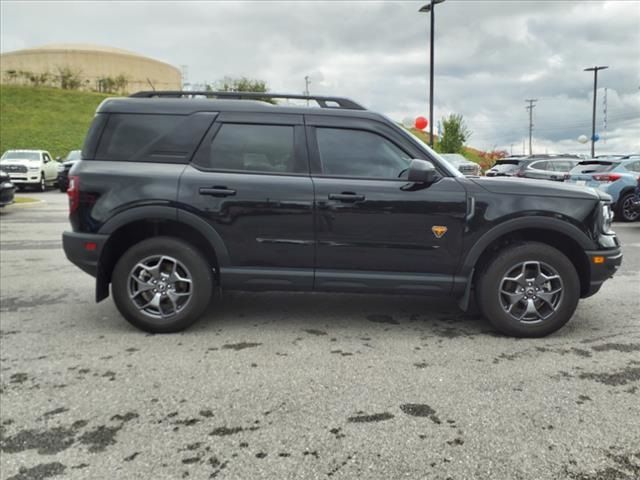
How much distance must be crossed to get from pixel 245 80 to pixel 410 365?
6175 cm

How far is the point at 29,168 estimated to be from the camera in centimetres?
2097

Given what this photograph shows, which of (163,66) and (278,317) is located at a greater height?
(163,66)

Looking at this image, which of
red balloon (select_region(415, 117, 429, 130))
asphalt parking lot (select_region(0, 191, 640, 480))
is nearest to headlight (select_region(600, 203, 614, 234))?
asphalt parking lot (select_region(0, 191, 640, 480))

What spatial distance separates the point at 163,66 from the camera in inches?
3824

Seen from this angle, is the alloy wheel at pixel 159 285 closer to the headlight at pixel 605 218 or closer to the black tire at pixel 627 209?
the headlight at pixel 605 218

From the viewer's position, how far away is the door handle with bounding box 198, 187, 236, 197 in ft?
13.2

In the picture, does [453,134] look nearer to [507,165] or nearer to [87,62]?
[507,165]

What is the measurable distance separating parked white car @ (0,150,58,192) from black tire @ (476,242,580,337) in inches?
837

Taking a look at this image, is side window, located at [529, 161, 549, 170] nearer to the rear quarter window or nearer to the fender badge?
the fender badge

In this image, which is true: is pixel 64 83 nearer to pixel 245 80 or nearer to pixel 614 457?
pixel 245 80

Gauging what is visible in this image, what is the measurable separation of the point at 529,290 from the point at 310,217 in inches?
73.6

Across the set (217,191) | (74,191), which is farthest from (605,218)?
(74,191)

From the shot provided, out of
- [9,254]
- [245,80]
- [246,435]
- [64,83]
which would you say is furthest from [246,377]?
[64,83]

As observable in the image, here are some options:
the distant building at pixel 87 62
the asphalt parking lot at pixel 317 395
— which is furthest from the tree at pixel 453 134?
the distant building at pixel 87 62
